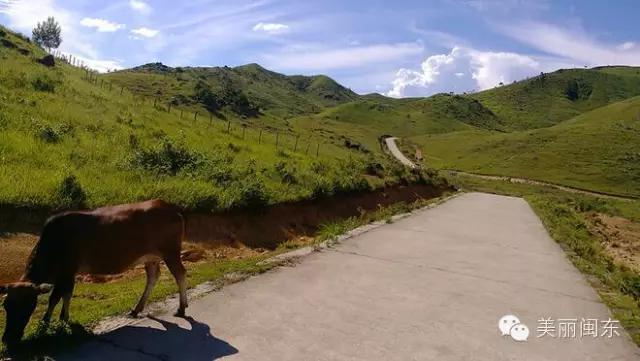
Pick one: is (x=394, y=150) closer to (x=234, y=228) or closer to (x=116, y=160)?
(x=234, y=228)

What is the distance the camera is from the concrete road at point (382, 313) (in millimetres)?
7312

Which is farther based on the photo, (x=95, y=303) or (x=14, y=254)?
(x=14, y=254)

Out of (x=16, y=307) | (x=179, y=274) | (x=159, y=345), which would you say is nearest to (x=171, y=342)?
(x=159, y=345)

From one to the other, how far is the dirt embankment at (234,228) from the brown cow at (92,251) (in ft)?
13.7

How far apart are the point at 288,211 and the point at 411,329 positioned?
39.1 feet

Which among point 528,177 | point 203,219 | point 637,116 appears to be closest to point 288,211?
point 203,219

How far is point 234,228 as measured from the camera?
662 inches

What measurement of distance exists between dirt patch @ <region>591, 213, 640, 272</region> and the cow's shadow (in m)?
22.3

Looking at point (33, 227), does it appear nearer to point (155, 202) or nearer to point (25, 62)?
point (155, 202)

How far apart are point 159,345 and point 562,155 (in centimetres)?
8306

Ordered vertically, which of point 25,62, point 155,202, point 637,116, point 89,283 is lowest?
point 89,283

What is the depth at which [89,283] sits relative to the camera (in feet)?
36.7

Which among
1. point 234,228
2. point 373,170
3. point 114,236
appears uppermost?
point 373,170

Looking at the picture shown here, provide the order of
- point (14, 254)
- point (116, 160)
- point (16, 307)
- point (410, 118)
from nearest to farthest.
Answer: point (16, 307)
point (14, 254)
point (116, 160)
point (410, 118)
